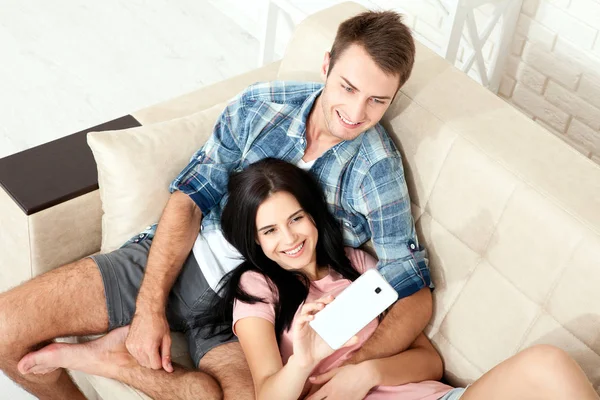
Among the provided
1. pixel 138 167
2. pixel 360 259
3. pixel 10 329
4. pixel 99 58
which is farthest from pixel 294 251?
pixel 99 58

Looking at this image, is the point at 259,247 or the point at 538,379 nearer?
the point at 538,379

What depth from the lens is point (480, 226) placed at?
177cm

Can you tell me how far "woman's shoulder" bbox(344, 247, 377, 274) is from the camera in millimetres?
1957

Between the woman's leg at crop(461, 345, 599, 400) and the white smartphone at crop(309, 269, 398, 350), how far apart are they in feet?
0.81

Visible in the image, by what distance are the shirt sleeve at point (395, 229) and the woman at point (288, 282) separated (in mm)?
106

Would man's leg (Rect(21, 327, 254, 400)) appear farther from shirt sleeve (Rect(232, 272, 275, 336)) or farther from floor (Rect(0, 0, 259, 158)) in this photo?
floor (Rect(0, 0, 259, 158))

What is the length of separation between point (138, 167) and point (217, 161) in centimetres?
18

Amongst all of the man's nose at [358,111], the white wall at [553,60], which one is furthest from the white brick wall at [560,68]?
the man's nose at [358,111]

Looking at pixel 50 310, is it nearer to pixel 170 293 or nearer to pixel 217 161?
pixel 170 293

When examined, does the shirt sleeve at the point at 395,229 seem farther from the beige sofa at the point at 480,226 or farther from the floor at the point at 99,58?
the floor at the point at 99,58

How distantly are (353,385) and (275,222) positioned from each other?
0.38 meters

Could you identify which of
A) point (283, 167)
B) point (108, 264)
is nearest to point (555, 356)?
point (283, 167)

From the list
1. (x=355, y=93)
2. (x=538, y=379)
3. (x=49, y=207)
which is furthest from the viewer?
(x=49, y=207)

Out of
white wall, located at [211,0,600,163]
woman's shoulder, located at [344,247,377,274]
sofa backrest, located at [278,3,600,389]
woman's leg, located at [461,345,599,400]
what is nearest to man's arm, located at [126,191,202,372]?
woman's shoulder, located at [344,247,377,274]
